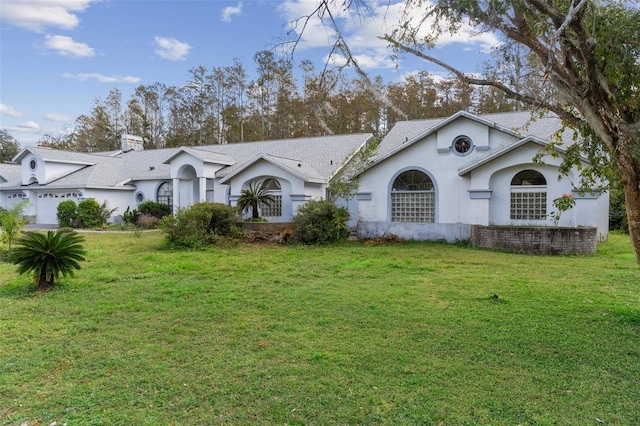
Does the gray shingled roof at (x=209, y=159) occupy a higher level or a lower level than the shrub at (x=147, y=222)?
higher

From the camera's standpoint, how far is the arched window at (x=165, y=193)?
27.1 meters

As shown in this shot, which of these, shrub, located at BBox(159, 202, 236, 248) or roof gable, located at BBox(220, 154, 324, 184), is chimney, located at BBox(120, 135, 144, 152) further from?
shrub, located at BBox(159, 202, 236, 248)

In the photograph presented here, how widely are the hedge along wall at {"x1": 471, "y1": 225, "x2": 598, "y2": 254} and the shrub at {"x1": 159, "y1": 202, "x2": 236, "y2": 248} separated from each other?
10274mm

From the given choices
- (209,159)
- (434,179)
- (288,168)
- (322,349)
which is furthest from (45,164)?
(322,349)

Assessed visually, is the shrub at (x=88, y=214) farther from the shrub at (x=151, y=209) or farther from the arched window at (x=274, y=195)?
the arched window at (x=274, y=195)

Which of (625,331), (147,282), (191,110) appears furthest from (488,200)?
(191,110)

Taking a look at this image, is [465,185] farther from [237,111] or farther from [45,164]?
[237,111]

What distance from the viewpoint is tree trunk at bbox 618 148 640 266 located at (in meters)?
5.11

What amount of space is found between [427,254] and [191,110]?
40.5 metres

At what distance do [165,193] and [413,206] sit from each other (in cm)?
1761

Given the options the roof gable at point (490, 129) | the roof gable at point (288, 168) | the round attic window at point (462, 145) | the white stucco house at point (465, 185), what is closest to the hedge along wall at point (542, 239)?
the white stucco house at point (465, 185)

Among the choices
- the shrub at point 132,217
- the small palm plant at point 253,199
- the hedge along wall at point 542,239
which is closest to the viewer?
the hedge along wall at point 542,239

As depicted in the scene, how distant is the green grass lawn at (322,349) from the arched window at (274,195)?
35.8 ft

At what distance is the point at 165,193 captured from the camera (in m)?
27.2
